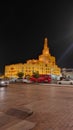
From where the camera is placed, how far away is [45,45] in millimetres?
164375

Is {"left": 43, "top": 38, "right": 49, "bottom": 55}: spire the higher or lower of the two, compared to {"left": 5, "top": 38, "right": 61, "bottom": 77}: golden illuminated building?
higher

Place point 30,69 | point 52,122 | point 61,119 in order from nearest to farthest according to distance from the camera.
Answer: point 52,122, point 61,119, point 30,69

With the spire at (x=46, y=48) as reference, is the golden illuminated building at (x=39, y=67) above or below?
below

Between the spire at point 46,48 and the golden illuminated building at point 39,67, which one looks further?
the spire at point 46,48

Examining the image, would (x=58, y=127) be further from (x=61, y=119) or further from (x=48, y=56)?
(x=48, y=56)

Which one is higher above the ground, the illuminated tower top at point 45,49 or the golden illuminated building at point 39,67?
the illuminated tower top at point 45,49

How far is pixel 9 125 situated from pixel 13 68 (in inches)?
6111

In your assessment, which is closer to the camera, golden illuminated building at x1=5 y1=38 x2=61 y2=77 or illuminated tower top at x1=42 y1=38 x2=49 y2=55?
golden illuminated building at x1=5 y1=38 x2=61 y2=77

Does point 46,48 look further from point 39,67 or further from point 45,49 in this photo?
point 39,67

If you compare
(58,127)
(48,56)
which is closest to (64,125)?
(58,127)

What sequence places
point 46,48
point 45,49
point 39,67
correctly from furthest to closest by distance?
point 46,48 < point 45,49 < point 39,67

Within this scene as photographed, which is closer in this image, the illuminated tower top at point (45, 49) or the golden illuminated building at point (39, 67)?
the golden illuminated building at point (39, 67)

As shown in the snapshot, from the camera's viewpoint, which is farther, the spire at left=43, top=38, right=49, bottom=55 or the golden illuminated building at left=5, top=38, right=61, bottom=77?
the spire at left=43, top=38, right=49, bottom=55

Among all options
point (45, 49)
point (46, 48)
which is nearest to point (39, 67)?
point (45, 49)
